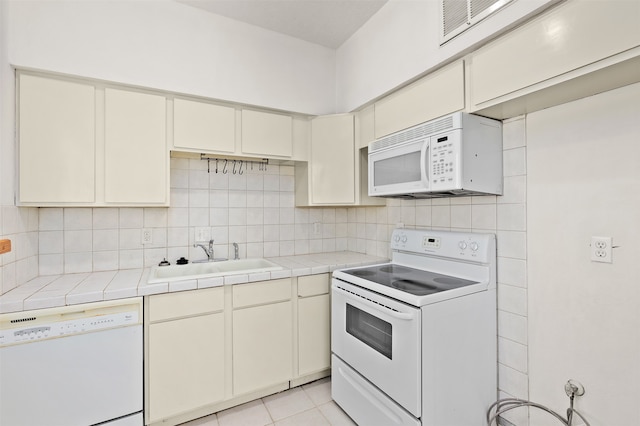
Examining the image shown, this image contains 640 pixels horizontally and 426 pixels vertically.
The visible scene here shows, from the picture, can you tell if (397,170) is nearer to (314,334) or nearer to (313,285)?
(313,285)

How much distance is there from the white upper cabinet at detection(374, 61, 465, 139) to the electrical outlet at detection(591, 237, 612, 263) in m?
0.90

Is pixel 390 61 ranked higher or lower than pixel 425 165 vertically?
higher

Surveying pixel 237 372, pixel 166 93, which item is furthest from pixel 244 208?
pixel 237 372

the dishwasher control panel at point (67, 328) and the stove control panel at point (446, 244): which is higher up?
the stove control panel at point (446, 244)

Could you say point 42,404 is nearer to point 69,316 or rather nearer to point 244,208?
point 69,316

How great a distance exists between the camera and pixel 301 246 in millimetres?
2830

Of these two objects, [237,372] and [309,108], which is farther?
[309,108]

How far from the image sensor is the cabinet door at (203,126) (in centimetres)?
206

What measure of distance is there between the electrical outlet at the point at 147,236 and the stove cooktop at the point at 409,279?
148cm

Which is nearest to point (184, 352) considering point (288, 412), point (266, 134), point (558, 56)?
point (288, 412)

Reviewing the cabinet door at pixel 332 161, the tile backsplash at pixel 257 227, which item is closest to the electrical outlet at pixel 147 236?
the tile backsplash at pixel 257 227

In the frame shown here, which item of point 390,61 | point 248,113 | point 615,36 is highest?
point 390,61

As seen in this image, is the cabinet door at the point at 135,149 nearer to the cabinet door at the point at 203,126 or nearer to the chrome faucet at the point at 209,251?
the cabinet door at the point at 203,126

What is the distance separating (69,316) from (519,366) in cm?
243
